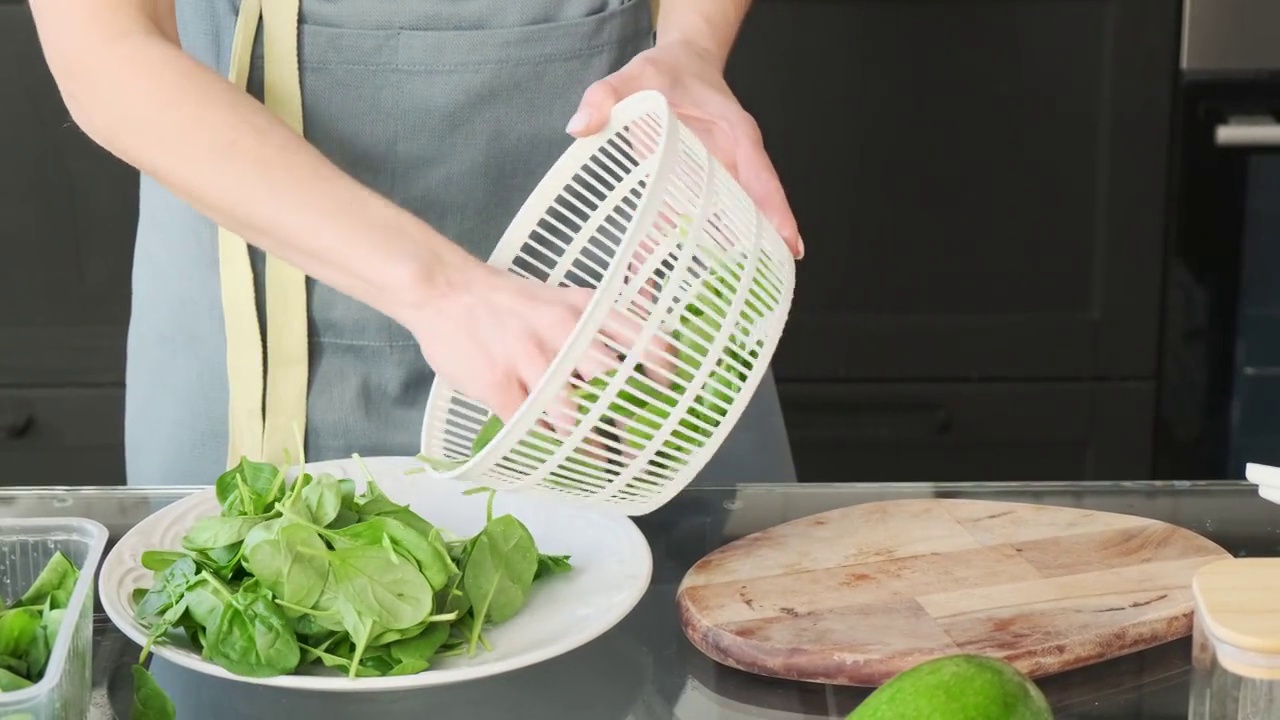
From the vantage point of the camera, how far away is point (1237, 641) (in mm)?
541

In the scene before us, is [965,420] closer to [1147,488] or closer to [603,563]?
[1147,488]

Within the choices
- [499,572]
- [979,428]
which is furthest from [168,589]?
[979,428]

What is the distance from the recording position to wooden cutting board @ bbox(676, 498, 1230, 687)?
2.22ft

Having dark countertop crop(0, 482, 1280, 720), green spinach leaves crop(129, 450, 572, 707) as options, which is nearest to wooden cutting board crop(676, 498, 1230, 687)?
dark countertop crop(0, 482, 1280, 720)

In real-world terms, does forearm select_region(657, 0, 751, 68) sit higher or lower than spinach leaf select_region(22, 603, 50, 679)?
higher

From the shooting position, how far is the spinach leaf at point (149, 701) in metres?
0.61

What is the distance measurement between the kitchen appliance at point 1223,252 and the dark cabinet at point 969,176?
0.09 feet

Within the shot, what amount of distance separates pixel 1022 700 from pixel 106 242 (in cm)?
139

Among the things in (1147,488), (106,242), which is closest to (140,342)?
(106,242)

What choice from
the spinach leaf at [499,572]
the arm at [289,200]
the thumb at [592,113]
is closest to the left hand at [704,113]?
the thumb at [592,113]

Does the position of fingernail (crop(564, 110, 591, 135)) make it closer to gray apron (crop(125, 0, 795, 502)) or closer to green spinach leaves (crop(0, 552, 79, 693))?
gray apron (crop(125, 0, 795, 502))

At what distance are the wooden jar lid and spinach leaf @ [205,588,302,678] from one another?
37cm

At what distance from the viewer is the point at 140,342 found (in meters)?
1.11

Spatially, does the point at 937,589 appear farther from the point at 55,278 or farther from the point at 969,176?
the point at 55,278
